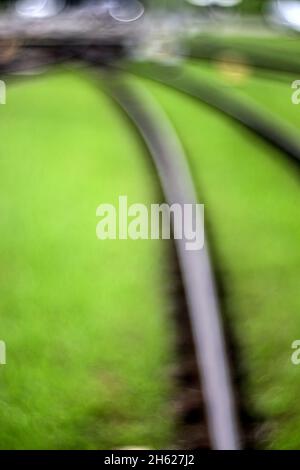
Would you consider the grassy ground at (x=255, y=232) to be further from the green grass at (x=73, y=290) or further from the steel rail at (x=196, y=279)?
the green grass at (x=73, y=290)

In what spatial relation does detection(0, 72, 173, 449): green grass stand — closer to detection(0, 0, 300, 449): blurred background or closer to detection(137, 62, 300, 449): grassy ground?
detection(0, 0, 300, 449): blurred background

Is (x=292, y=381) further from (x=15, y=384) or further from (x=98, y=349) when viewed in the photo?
(x=15, y=384)

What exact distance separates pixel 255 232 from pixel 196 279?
0.21 m

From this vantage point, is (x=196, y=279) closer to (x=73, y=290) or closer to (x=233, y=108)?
(x=73, y=290)

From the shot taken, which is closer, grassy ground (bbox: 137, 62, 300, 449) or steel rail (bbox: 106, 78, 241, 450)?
steel rail (bbox: 106, 78, 241, 450)

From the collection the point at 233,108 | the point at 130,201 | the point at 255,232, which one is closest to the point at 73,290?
the point at 130,201

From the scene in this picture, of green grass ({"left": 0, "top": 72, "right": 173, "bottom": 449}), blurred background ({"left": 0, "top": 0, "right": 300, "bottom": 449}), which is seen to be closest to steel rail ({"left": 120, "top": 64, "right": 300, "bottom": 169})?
blurred background ({"left": 0, "top": 0, "right": 300, "bottom": 449})

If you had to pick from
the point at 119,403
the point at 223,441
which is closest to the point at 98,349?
the point at 119,403

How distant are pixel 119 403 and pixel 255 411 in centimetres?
30

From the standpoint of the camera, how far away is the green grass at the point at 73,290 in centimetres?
137

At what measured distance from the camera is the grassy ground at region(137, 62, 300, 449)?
141 centimetres

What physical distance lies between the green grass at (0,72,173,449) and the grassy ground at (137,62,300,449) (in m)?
0.15

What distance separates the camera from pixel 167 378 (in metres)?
1.36

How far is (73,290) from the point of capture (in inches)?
56.5
